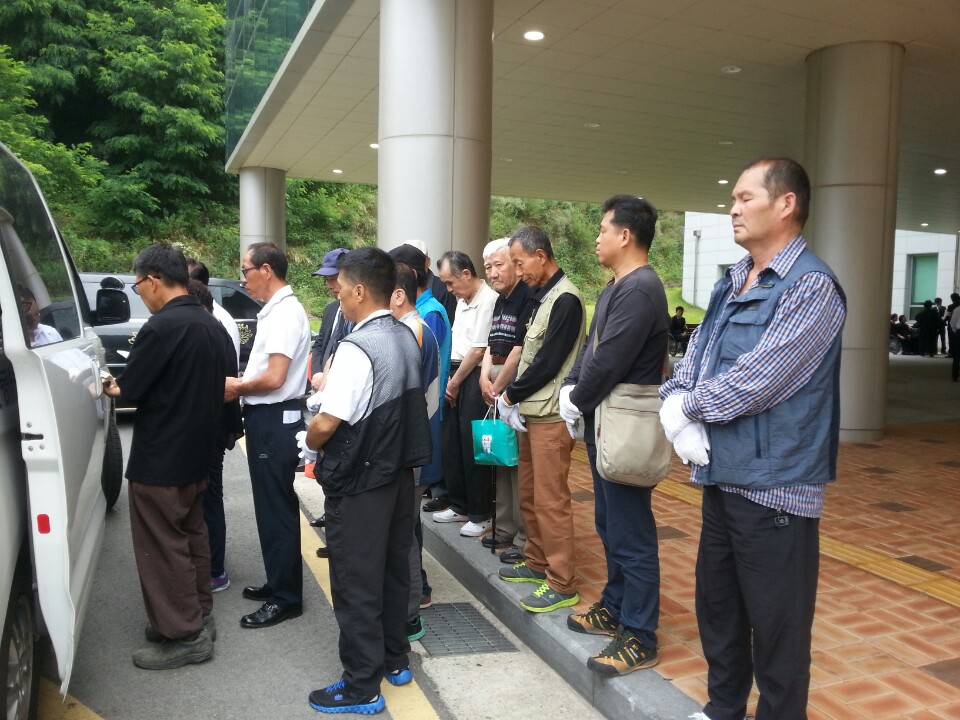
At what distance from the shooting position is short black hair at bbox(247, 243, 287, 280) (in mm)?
4258

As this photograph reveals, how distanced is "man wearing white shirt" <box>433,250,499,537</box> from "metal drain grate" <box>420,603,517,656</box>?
0.87 m

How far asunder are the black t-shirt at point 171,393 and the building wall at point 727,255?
27013 mm

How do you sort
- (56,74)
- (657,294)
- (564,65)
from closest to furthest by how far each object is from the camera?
(657,294)
(564,65)
(56,74)

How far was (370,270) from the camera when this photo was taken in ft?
10.5

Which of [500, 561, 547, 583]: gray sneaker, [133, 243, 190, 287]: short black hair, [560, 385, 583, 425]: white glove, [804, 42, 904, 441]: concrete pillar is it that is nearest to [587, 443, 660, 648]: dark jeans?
[560, 385, 583, 425]: white glove

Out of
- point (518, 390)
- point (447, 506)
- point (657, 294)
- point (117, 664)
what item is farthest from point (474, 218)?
point (117, 664)

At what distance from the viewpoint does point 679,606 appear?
3994mm

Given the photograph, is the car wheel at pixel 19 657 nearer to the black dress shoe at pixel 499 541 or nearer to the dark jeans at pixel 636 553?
the dark jeans at pixel 636 553

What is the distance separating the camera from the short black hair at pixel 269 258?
4258mm

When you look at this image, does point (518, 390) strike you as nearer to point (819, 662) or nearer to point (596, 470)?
point (596, 470)

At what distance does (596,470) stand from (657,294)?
0.83 metres

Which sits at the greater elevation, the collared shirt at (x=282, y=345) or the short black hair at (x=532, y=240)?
the short black hair at (x=532, y=240)

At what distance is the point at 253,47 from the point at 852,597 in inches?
563

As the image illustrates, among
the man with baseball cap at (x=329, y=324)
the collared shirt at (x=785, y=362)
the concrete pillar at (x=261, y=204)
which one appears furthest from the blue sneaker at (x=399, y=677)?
the concrete pillar at (x=261, y=204)
